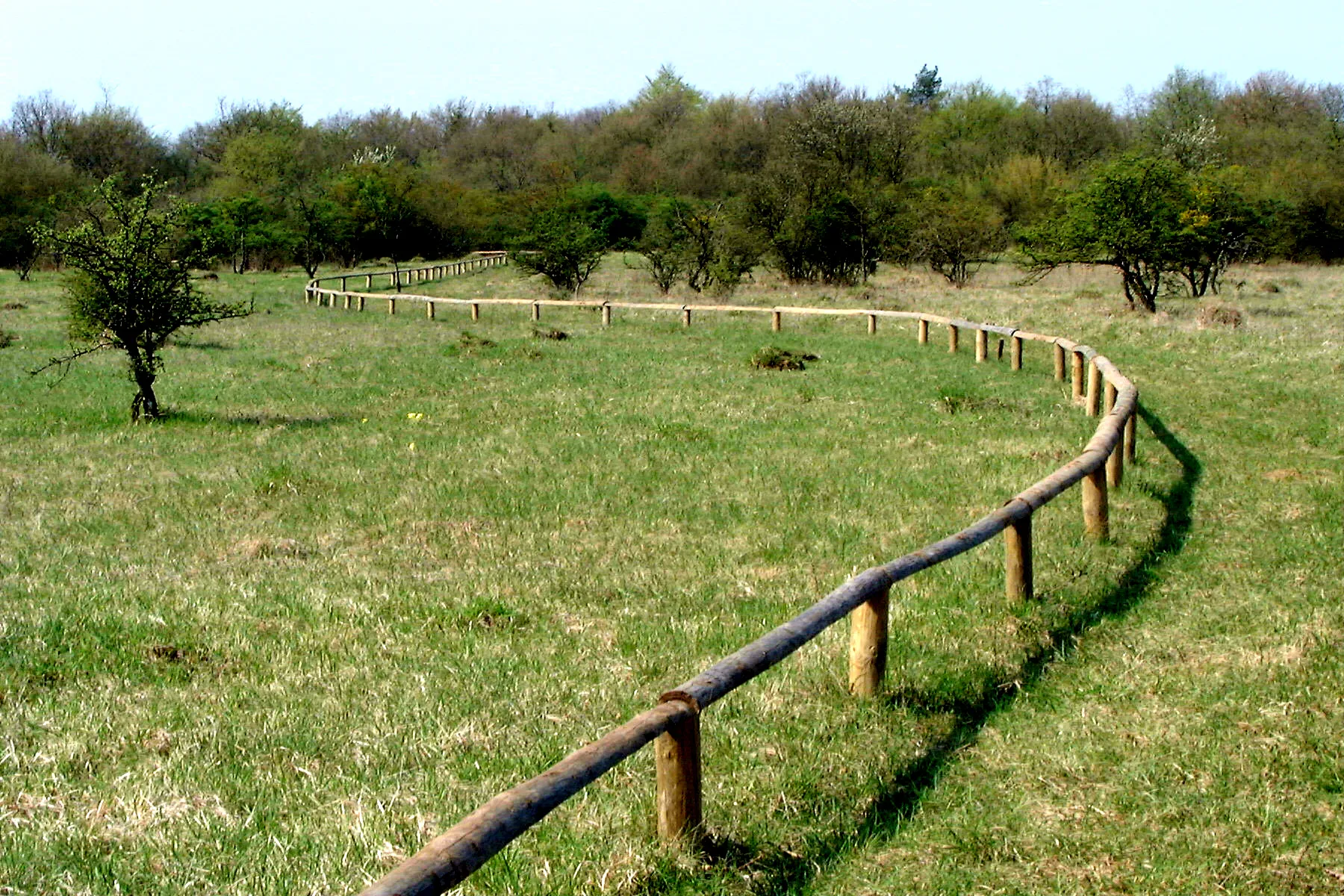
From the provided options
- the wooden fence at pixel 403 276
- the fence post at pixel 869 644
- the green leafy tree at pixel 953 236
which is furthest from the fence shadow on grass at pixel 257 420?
the green leafy tree at pixel 953 236

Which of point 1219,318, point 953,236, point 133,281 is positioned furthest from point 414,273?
point 133,281

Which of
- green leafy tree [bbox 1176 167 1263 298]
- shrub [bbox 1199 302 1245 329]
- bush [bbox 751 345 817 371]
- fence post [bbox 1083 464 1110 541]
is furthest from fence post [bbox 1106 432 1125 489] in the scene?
green leafy tree [bbox 1176 167 1263 298]

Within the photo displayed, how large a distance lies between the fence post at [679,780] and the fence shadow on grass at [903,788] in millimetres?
114

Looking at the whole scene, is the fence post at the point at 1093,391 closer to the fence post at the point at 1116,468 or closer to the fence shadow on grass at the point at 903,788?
the fence post at the point at 1116,468

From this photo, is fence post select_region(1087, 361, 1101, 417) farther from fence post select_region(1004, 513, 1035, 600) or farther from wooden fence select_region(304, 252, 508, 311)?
wooden fence select_region(304, 252, 508, 311)

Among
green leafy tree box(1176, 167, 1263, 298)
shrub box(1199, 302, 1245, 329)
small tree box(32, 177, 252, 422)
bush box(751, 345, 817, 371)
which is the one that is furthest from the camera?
green leafy tree box(1176, 167, 1263, 298)

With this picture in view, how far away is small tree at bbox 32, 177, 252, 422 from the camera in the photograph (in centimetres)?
1505

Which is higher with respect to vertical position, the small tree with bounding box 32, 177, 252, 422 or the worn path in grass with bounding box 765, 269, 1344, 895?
the small tree with bounding box 32, 177, 252, 422

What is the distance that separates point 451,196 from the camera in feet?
238

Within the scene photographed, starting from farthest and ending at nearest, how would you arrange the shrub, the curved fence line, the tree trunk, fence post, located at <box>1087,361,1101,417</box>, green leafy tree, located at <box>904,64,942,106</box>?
green leafy tree, located at <box>904,64,942,106</box> → the curved fence line → the shrub → the tree trunk → fence post, located at <box>1087,361,1101,417</box>

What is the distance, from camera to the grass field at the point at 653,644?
460 centimetres

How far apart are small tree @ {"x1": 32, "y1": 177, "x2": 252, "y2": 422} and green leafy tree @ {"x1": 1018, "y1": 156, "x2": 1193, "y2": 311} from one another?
1987cm

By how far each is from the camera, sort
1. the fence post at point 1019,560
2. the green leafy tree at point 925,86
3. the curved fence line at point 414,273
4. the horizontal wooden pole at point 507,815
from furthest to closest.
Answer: the green leafy tree at point 925,86 → the curved fence line at point 414,273 → the fence post at point 1019,560 → the horizontal wooden pole at point 507,815

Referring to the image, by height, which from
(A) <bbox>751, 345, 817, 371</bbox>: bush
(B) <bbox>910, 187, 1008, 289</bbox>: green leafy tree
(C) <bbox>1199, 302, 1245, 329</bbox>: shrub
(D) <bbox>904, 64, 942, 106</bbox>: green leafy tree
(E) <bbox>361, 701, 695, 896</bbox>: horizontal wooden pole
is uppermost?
(D) <bbox>904, 64, 942, 106</bbox>: green leafy tree
